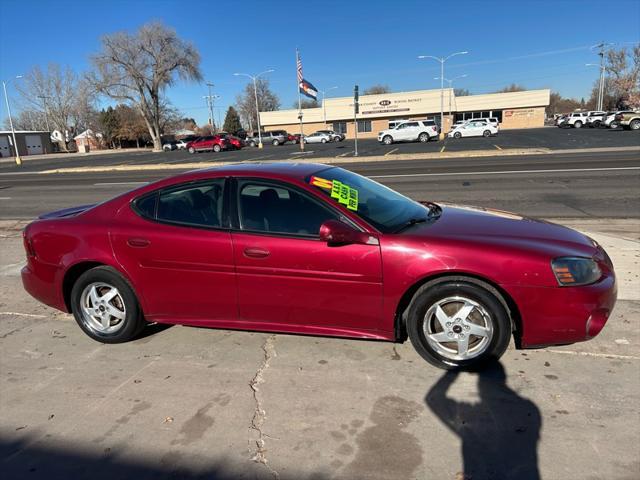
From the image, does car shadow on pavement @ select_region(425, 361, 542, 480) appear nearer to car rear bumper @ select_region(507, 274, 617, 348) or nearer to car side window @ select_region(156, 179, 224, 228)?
car rear bumper @ select_region(507, 274, 617, 348)

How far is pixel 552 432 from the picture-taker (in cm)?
271

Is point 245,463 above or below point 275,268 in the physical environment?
below

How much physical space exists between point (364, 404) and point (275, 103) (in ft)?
426

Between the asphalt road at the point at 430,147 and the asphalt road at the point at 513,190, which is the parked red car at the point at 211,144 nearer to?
the asphalt road at the point at 430,147

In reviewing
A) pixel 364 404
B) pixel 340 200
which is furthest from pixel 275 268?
pixel 364 404

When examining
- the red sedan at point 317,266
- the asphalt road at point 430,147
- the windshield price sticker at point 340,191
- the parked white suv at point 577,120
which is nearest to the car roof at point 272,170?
the red sedan at point 317,266

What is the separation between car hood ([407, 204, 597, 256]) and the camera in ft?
10.8

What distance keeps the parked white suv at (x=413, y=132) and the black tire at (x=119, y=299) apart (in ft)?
133

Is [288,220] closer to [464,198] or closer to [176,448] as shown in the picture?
[176,448]

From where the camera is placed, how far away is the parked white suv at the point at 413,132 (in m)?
42.1

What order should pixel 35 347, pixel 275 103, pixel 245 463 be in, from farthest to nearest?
1. pixel 275 103
2. pixel 35 347
3. pixel 245 463

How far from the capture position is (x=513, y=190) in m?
11.8

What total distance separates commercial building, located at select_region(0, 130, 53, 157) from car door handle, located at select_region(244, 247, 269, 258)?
89.7 meters

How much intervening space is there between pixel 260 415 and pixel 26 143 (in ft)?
315
